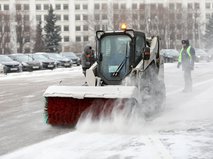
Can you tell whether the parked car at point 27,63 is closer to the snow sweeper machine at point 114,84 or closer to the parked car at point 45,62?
the parked car at point 45,62

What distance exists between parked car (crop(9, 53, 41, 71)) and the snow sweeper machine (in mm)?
22095

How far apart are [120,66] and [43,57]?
26500mm

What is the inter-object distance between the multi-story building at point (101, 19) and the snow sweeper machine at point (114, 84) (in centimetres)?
4170

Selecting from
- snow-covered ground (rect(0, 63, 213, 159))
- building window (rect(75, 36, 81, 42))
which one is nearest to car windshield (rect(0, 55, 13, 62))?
snow-covered ground (rect(0, 63, 213, 159))

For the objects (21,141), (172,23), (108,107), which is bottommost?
(21,141)

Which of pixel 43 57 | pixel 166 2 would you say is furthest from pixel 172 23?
pixel 43 57

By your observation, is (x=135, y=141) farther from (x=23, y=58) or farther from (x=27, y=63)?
(x=23, y=58)

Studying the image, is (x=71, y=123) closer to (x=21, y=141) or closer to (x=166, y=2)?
(x=21, y=141)

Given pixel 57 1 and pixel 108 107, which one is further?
pixel 57 1

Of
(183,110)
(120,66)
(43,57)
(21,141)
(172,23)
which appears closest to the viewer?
(21,141)

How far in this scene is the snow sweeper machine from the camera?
26.3 feet

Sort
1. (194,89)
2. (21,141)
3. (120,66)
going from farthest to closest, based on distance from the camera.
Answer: (194,89), (120,66), (21,141)

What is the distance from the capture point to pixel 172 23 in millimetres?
75438

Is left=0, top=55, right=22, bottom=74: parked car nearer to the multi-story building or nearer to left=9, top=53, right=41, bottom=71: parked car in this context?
left=9, top=53, right=41, bottom=71: parked car
